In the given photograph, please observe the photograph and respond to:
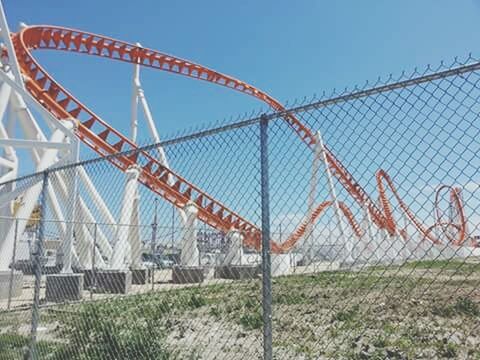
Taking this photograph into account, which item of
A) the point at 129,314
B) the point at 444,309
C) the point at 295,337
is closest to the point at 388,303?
the point at 444,309

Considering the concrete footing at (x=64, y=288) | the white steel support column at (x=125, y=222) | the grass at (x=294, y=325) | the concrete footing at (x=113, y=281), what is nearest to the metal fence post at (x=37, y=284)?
Result: the grass at (x=294, y=325)

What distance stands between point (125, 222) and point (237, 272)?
182 inches

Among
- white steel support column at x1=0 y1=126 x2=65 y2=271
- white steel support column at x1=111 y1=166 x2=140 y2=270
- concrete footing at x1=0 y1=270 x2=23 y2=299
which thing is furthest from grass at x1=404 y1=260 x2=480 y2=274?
concrete footing at x1=0 y1=270 x2=23 y2=299

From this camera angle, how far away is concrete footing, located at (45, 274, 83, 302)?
30.4ft

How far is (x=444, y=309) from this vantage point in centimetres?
541

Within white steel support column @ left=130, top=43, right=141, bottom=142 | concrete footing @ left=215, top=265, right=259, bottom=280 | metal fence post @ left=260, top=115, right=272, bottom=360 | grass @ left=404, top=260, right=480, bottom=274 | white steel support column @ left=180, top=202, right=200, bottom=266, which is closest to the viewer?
metal fence post @ left=260, top=115, right=272, bottom=360

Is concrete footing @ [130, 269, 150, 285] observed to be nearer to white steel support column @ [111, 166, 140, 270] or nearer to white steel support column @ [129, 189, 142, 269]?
white steel support column @ [129, 189, 142, 269]

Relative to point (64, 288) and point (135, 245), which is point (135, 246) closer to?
point (135, 245)

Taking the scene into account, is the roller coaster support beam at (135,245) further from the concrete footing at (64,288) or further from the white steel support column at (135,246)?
the concrete footing at (64,288)

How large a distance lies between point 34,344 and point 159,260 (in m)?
6.51

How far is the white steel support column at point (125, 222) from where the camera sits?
11586 mm

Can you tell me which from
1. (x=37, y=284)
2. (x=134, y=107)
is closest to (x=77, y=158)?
(x=37, y=284)

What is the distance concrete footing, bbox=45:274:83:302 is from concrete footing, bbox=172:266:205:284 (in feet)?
14.6

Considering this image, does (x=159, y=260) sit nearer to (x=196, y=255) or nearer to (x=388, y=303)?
(x=196, y=255)
